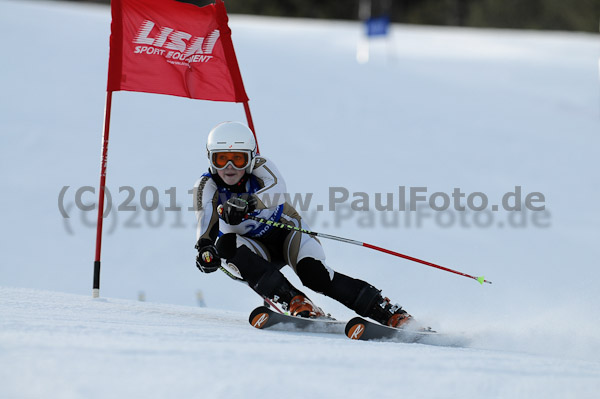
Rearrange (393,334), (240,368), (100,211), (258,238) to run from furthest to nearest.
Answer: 1. (100,211)
2. (258,238)
3. (393,334)
4. (240,368)

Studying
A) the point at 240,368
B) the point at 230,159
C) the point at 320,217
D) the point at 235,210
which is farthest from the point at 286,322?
the point at 320,217

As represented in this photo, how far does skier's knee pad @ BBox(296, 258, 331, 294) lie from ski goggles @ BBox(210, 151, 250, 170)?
2.19ft

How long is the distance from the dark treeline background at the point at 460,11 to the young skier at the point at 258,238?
1132 inches

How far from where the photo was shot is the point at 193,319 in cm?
400

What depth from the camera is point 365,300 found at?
3922 millimetres

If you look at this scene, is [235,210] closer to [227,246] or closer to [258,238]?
[227,246]

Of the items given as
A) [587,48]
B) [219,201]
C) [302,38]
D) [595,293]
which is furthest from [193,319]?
[587,48]

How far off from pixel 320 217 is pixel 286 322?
4.47 metres

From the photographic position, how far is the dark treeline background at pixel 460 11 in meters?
31.9

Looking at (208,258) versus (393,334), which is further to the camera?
(208,258)

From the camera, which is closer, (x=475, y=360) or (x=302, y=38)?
(x=475, y=360)

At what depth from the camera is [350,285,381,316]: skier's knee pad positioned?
392 centimetres

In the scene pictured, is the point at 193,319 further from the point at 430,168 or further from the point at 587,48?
the point at 587,48

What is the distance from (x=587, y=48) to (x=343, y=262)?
13.6 metres
